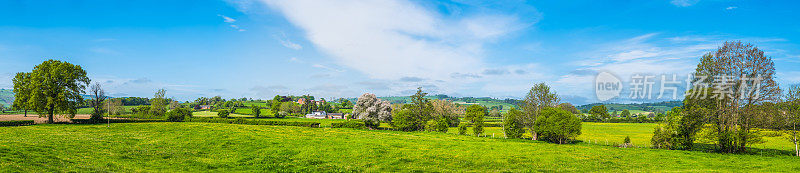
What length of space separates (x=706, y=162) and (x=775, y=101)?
13.6 meters

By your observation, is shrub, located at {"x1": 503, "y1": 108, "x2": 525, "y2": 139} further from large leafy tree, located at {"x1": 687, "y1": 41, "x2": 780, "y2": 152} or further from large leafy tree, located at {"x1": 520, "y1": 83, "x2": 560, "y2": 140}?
large leafy tree, located at {"x1": 687, "y1": 41, "x2": 780, "y2": 152}

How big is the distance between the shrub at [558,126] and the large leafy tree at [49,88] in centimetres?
7174

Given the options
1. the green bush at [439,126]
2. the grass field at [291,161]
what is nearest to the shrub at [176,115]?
the grass field at [291,161]

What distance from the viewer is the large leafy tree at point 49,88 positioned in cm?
5016

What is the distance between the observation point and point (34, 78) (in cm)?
5034

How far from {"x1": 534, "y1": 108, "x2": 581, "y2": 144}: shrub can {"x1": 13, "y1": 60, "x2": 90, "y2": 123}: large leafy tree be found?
7174cm

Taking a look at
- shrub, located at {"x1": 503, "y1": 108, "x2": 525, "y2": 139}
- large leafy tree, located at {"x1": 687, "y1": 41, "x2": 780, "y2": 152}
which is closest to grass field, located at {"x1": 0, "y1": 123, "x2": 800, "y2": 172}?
large leafy tree, located at {"x1": 687, "y1": 41, "x2": 780, "y2": 152}

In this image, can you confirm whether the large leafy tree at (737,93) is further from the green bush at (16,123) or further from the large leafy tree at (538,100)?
the green bush at (16,123)

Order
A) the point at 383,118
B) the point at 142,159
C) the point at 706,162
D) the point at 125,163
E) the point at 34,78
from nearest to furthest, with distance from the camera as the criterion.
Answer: the point at 125,163 < the point at 142,159 < the point at 706,162 < the point at 34,78 < the point at 383,118

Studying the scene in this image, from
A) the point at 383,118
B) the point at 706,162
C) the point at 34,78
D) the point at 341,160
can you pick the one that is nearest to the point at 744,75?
the point at 706,162

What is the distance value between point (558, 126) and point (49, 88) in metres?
75.1

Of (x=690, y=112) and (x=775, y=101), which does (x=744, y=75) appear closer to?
(x=775, y=101)

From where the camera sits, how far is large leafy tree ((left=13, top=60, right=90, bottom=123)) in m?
50.2

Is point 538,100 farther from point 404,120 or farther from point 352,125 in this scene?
point 352,125
